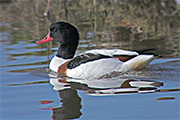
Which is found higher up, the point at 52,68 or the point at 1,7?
the point at 1,7

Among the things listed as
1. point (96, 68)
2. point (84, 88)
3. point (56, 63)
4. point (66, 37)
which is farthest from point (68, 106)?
point (66, 37)

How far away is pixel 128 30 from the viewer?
13320mm

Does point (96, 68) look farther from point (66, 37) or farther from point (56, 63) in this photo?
point (66, 37)

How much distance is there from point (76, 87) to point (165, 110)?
6.90 feet

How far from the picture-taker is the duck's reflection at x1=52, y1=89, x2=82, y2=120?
5.22 meters

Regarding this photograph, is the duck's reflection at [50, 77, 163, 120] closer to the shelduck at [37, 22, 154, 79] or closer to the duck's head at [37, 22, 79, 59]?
the shelduck at [37, 22, 154, 79]

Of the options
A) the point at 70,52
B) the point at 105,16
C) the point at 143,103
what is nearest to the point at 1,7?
the point at 105,16

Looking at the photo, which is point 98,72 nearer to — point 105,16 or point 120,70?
point 120,70

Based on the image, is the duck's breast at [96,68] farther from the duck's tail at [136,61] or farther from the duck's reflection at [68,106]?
the duck's reflection at [68,106]

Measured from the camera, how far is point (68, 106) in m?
5.66

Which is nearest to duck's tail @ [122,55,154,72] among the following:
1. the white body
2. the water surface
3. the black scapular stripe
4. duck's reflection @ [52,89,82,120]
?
the white body

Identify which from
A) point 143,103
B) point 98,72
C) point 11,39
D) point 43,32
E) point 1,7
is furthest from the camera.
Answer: point 1,7

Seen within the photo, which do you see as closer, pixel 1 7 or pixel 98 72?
pixel 98 72

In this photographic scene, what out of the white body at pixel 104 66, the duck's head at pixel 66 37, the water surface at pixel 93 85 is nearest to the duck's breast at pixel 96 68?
the white body at pixel 104 66
